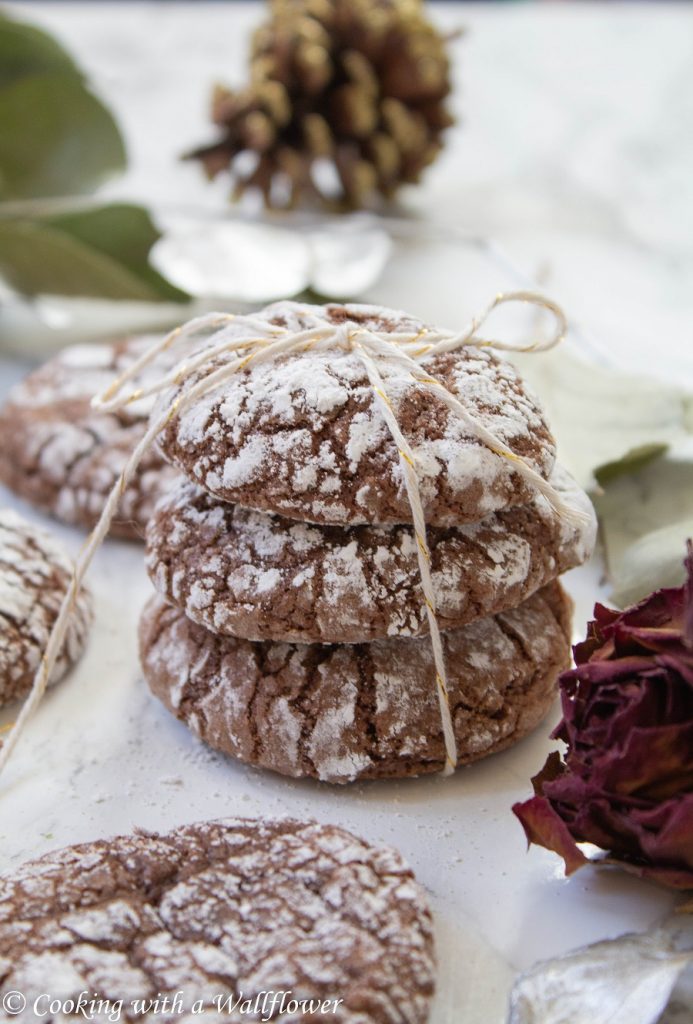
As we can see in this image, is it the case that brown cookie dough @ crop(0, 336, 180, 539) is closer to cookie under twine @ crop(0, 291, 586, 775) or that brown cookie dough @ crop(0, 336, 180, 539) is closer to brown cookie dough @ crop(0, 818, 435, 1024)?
cookie under twine @ crop(0, 291, 586, 775)

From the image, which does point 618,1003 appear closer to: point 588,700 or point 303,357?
point 588,700

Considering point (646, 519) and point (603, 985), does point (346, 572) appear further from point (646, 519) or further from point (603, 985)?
point (646, 519)

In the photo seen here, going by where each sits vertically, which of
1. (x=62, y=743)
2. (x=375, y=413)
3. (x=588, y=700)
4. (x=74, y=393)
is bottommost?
(x=62, y=743)

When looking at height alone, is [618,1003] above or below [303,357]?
below

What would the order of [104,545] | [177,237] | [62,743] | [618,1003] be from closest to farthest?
[618,1003] < [62,743] < [104,545] < [177,237]

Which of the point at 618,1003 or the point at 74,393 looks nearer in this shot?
the point at 618,1003

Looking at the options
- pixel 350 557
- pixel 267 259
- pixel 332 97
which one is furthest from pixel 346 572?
pixel 332 97

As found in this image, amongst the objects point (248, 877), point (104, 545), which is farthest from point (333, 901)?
point (104, 545)
